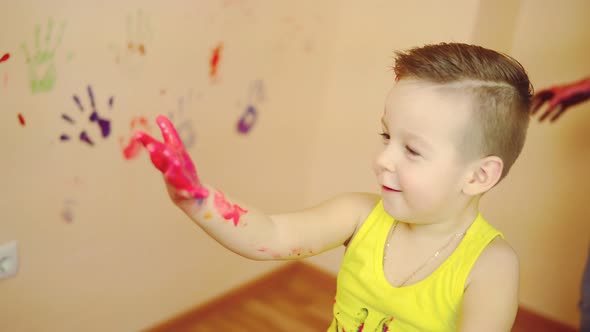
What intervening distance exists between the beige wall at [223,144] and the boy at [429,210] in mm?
814

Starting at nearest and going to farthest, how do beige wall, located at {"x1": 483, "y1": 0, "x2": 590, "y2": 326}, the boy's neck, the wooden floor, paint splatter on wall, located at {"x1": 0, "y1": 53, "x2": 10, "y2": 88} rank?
1. the boy's neck
2. paint splatter on wall, located at {"x1": 0, "y1": 53, "x2": 10, "y2": 88}
3. beige wall, located at {"x1": 483, "y1": 0, "x2": 590, "y2": 326}
4. the wooden floor

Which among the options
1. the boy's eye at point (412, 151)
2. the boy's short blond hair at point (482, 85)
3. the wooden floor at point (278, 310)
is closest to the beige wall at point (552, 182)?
the wooden floor at point (278, 310)

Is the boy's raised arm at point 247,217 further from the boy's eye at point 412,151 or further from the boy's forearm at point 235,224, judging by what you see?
the boy's eye at point 412,151

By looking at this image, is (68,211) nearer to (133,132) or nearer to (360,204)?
(133,132)

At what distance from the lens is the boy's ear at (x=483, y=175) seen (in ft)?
A: 2.62

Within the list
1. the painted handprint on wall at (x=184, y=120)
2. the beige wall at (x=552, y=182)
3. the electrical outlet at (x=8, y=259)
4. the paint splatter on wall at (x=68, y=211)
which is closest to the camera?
the electrical outlet at (x=8, y=259)

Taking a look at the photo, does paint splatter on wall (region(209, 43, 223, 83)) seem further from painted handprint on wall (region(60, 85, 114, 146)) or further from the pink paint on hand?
the pink paint on hand

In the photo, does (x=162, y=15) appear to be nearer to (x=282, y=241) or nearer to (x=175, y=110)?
(x=175, y=110)

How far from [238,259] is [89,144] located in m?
0.86

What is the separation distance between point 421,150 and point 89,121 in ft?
3.35

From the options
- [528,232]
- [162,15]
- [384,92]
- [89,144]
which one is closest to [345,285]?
[89,144]

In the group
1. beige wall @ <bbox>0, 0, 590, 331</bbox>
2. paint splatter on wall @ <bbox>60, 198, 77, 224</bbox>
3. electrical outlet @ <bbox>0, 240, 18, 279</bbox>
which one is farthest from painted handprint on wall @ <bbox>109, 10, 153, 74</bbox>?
electrical outlet @ <bbox>0, 240, 18, 279</bbox>

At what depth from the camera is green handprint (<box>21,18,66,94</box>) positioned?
50.8 inches

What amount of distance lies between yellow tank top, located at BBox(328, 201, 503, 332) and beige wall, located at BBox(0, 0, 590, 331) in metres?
0.90
